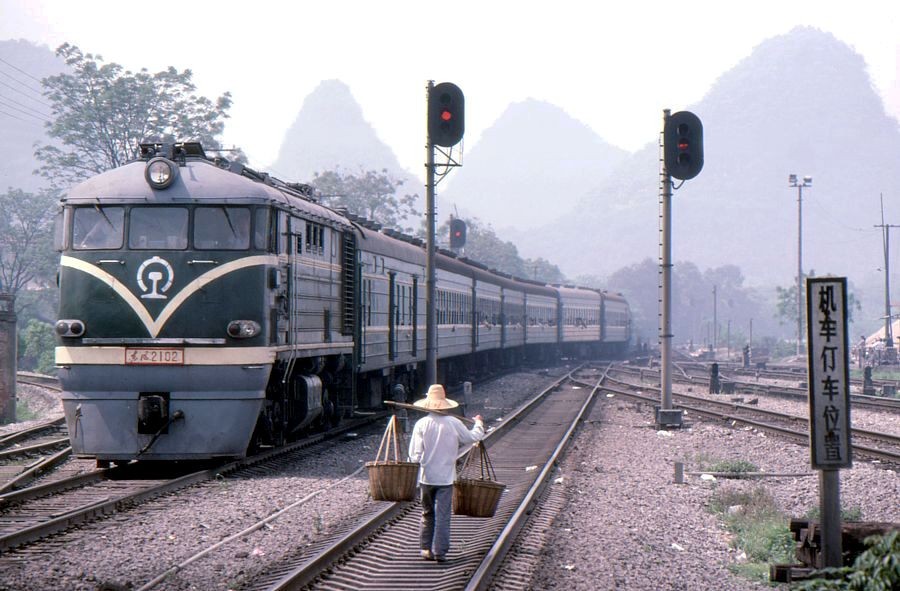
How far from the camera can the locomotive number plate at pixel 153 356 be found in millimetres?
13891

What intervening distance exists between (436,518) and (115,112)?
161 feet

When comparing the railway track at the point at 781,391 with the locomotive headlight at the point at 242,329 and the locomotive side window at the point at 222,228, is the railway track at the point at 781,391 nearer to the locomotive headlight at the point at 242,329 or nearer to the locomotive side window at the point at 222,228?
the locomotive headlight at the point at 242,329

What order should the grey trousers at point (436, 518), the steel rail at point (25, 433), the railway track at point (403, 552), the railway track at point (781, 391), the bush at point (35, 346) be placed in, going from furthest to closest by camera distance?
1. the bush at point (35, 346)
2. the railway track at point (781, 391)
3. the steel rail at point (25, 433)
4. the grey trousers at point (436, 518)
5. the railway track at point (403, 552)

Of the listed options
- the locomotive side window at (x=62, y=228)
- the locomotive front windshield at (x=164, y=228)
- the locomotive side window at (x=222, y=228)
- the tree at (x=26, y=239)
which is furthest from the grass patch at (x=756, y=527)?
the tree at (x=26, y=239)

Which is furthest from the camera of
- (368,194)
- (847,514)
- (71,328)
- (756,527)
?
(368,194)

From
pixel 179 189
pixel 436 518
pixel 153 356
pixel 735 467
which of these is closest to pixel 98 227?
pixel 179 189

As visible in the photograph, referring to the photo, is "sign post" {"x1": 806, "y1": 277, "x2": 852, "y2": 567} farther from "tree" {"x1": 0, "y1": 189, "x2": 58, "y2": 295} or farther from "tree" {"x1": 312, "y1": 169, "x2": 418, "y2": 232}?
"tree" {"x1": 312, "y1": 169, "x2": 418, "y2": 232}

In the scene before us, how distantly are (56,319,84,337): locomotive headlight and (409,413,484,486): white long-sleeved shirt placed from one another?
237 inches

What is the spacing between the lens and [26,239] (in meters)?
73.2

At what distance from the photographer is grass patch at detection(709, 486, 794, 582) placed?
9.87 meters

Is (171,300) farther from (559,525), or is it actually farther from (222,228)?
(559,525)

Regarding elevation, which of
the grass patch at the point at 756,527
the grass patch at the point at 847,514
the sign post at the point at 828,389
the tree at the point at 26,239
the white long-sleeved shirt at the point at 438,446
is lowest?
the grass patch at the point at 756,527

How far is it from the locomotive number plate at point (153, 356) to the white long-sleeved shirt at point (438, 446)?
5.05m

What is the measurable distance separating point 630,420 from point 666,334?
423cm
